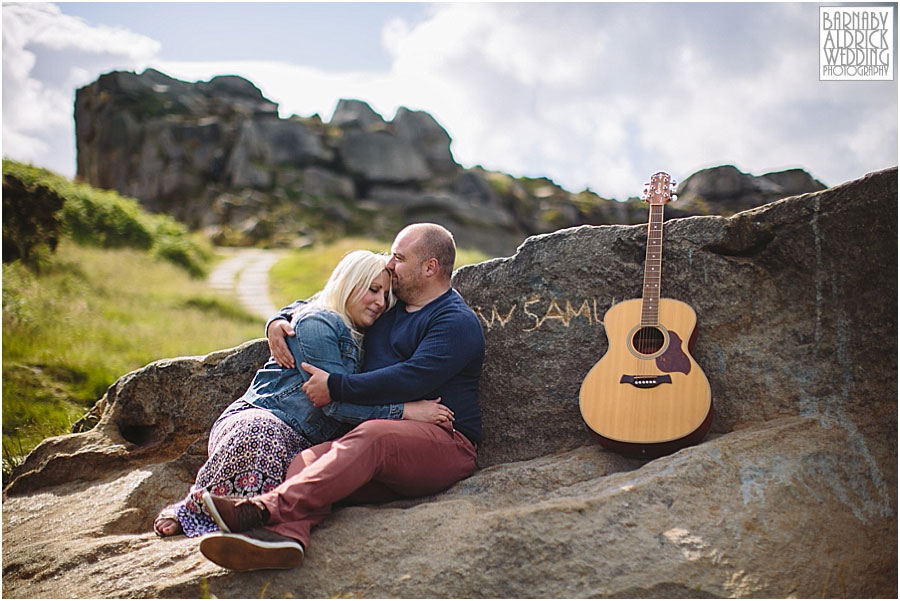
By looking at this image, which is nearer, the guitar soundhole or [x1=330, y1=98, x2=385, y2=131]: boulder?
the guitar soundhole

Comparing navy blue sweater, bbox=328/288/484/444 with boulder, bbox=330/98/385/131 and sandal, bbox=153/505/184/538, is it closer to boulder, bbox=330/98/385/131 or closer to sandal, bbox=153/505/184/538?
sandal, bbox=153/505/184/538

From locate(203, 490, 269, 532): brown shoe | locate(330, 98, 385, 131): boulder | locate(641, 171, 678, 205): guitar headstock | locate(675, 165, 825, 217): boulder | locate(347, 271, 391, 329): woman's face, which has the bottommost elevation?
locate(203, 490, 269, 532): brown shoe

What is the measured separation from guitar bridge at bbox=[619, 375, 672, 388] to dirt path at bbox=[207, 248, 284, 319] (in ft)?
43.9

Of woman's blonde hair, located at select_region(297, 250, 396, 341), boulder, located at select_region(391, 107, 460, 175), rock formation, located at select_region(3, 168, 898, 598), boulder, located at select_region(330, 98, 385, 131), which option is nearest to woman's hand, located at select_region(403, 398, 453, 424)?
rock formation, located at select_region(3, 168, 898, 598)

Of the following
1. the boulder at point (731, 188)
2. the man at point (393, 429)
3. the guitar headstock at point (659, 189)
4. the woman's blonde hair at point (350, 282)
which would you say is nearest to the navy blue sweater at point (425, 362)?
the man at point (393, 429)

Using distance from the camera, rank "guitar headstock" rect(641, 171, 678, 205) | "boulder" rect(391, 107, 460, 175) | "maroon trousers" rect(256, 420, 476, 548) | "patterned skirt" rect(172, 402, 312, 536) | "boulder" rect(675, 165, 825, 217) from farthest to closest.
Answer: "boulder" rect(391, 107, 460, 175)
"boulder" rect(675, 165, 825, 217)
"guitar headstock" rect(641, 171, 678, 205)
"patterned skirt" rect(172, 402, 312, 536)
"maroon trousers" rect(256, 420, 476, 548)

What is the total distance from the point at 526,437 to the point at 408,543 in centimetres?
145

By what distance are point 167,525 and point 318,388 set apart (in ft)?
3.93

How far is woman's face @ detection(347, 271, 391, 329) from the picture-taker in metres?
4.27

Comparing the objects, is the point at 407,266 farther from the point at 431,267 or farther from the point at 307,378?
the point at 307,378

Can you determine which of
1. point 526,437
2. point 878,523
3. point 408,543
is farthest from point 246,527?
point 878,523

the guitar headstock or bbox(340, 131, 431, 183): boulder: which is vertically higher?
bbox(340, 131, 431, 183): boulder

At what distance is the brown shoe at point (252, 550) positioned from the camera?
3146 millimetres

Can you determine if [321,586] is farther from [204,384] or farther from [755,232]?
[755,232]
